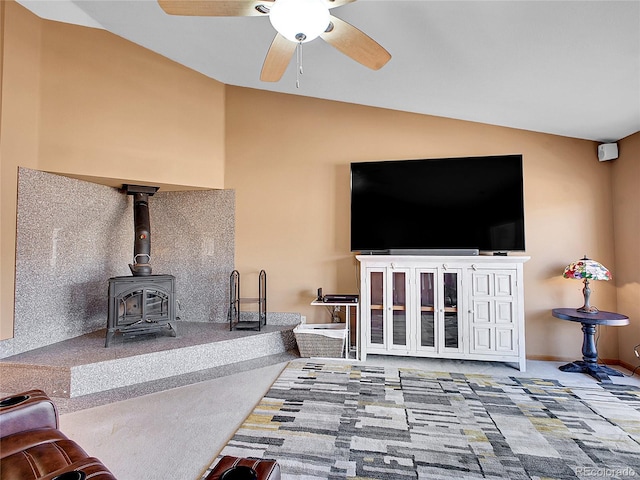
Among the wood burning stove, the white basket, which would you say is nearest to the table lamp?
the white basket

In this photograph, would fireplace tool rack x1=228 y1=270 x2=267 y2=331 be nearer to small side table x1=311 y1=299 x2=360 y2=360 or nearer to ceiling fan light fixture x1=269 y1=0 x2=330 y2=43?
small side table x1=311 y1=299 x2=360 y2=360

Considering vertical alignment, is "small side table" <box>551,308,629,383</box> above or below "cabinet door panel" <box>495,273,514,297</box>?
below

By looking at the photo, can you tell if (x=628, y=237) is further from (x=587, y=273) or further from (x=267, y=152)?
(x=267, y=152)

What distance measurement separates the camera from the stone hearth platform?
2617 mm

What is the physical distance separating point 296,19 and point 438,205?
8.37 feet

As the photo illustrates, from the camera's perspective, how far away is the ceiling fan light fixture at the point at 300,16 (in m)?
1.43

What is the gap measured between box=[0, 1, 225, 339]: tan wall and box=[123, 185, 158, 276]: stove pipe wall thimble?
216 millimetres

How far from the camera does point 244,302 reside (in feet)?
12.7

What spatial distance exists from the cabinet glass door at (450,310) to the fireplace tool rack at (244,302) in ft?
6.66

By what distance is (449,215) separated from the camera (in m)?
3.45

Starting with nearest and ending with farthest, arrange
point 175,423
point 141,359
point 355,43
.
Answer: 1. point 355,43
2. point 175,423
3. point 141,359

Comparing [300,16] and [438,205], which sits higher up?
[300,16]

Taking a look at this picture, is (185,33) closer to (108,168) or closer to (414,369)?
(108,168)

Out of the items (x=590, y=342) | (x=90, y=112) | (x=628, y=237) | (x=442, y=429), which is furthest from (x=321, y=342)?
(x=90, y=112)
